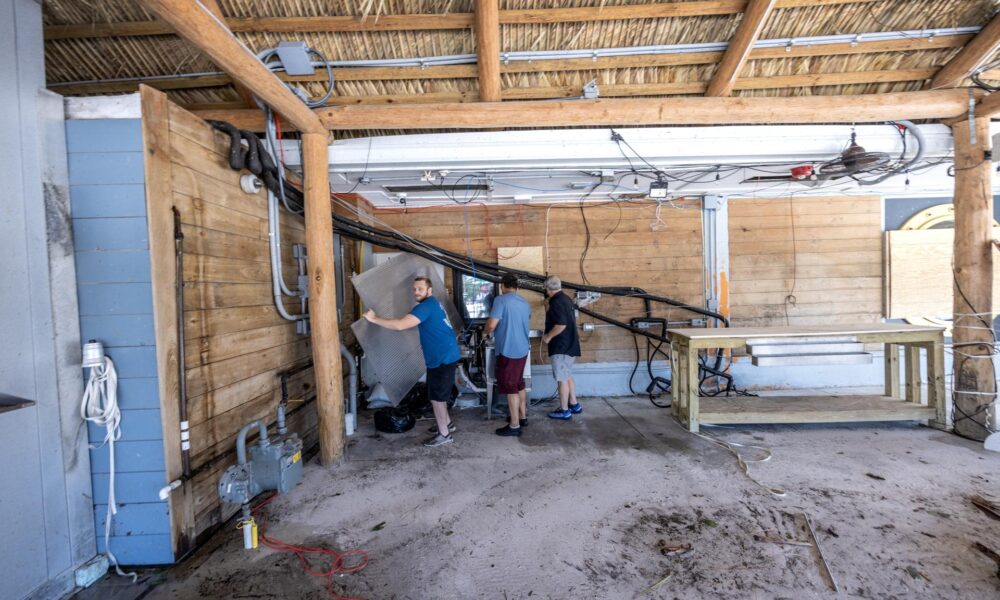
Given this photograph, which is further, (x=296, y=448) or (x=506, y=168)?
(x=506, y=168)

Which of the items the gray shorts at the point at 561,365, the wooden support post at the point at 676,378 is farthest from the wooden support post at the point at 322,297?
the wooden support post at the point at 676,378

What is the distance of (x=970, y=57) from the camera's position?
2867 millimetres

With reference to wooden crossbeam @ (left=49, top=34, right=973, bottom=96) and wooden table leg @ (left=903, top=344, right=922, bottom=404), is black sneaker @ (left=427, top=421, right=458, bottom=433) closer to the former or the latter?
wooden crossbeam @ (left=49, top=34, right=973, bottom=96)

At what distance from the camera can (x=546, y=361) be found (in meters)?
4.97

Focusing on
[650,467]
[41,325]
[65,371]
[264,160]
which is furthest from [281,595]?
[264,160]

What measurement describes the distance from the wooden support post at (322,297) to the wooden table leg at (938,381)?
210 inches

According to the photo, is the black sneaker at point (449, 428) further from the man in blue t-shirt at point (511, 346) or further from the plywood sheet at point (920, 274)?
the plywood sheet at point (920, 274)

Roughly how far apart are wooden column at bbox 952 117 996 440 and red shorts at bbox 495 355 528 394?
380cm

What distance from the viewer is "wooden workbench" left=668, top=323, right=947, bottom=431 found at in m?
3.50

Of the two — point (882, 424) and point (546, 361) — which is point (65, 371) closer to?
point (546, 361)

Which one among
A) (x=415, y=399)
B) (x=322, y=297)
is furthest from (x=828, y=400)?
(x=322, y=297)

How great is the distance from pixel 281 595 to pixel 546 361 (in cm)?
360

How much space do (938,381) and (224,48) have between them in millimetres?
5984

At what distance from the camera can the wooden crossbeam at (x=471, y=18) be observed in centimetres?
251
